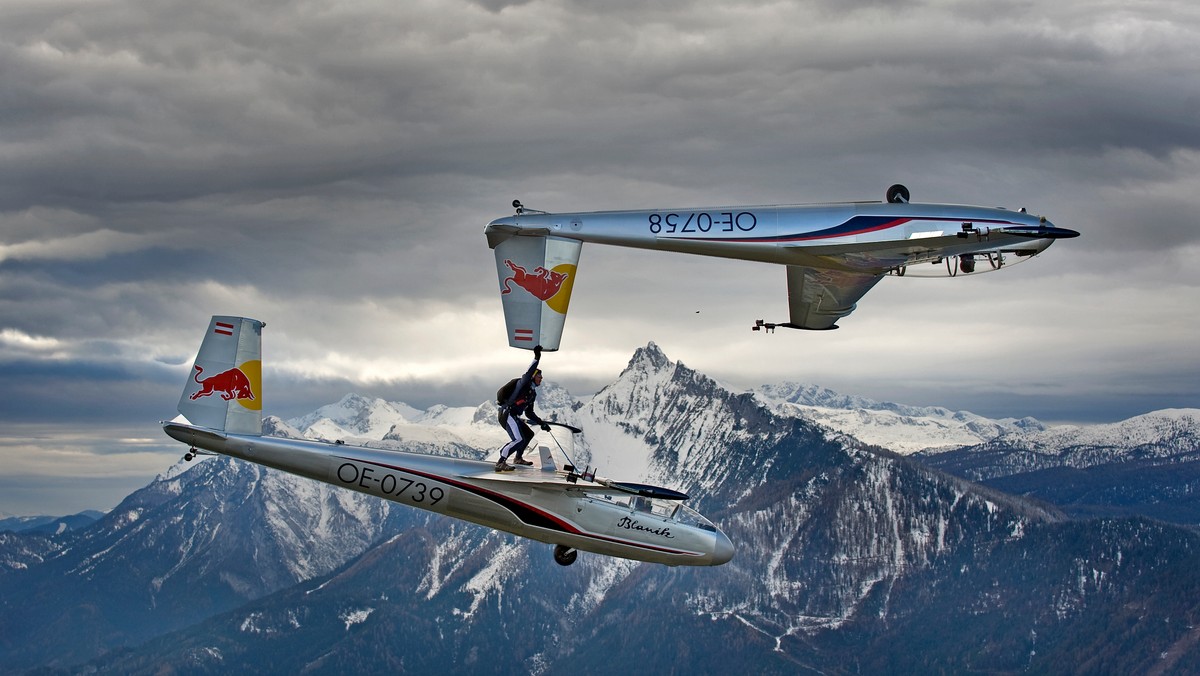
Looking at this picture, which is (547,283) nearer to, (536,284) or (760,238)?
(536,284)

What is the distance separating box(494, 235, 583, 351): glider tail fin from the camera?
302 feet

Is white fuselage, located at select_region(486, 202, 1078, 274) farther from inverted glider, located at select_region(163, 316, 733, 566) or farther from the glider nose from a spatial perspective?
the glider nose

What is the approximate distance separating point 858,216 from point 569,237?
19398 mm

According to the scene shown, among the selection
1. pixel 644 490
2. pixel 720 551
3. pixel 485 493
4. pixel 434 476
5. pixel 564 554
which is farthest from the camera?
pixel 720 551

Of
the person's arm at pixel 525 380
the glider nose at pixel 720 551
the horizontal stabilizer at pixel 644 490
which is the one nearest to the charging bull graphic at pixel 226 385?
the person's arm at pixel 525 380

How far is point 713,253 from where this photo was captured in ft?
319

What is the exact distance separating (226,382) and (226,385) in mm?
204

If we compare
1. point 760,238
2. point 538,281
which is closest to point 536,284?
point 538,281

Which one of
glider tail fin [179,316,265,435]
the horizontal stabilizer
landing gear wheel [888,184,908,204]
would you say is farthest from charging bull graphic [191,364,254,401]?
landing gear wheel [888,184,908,204]

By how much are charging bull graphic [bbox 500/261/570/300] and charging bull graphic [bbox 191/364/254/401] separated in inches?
788

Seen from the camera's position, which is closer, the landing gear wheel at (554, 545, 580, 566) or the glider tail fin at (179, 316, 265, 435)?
the glider tail fin at (179, 316, 265, 435)

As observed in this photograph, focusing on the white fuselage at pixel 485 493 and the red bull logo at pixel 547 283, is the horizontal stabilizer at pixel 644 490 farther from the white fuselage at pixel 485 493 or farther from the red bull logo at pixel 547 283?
the red bull logo at pixel 547 283

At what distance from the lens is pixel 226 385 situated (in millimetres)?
99375

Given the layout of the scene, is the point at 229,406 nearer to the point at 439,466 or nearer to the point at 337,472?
the point at 337,472
